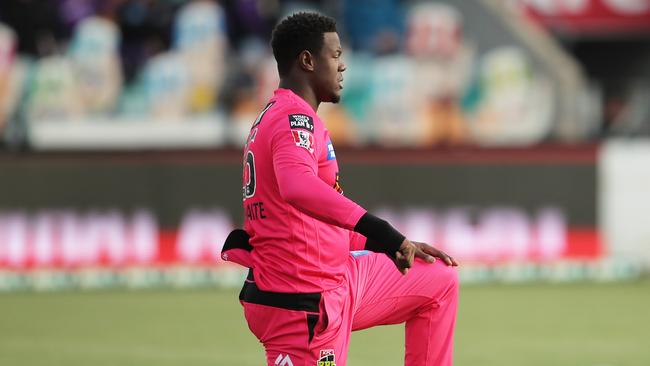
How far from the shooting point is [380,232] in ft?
17.0

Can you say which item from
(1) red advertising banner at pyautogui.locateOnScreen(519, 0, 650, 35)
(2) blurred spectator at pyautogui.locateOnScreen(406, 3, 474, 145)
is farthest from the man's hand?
(1) red advertising banner at pyautogui.locateOnScreen(519, 0, 650, 35)

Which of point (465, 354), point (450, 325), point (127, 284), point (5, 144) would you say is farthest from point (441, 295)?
point (5, 144)

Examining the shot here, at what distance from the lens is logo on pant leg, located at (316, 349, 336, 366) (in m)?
5.51

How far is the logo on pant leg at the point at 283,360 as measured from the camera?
5508 millimetres

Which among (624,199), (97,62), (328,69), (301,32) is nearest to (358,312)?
(328,69)

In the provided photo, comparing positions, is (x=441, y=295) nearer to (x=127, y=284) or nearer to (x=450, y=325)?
(x=450, y=325)

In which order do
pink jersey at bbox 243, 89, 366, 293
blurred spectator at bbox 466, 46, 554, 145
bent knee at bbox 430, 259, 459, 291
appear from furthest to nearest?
blurred spectator at bbox 466, 46, 554, 145, bent knee at bbox 430, 259, 459, 291, pink jersey at bbox 243, 89, 366, 293

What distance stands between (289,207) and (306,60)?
25.1 inches

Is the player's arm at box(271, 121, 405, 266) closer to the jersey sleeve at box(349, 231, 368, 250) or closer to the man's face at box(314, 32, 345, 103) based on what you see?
the man's face at box(314, 32, 345, 103)

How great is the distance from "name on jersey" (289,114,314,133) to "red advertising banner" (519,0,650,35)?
1915cm

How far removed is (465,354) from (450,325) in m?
3.73

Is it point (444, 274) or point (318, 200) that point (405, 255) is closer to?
point (318, 200)

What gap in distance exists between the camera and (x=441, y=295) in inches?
232

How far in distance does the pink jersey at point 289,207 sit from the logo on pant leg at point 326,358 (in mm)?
270
